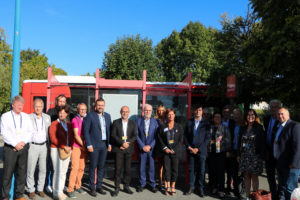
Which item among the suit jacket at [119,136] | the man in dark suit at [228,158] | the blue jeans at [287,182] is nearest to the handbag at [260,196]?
the blue jeans at [287,182]

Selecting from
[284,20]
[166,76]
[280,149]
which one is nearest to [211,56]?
[166,76]

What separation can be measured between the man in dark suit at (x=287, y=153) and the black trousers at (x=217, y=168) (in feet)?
3.95

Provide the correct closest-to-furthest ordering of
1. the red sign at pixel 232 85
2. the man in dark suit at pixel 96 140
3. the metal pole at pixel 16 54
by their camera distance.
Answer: the metal pole at pixel 16 54
the man in dark suit at pixel 96 140
the red sign at pixel 232 85

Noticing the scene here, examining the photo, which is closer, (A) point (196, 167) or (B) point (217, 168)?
(B) point (217, 168)

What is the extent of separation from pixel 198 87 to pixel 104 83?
426cm

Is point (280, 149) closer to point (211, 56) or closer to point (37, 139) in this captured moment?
point (37, 139)

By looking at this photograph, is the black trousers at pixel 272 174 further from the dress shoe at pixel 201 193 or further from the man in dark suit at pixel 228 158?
the dress shoe at pixel 201 193

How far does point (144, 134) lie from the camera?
232 inches

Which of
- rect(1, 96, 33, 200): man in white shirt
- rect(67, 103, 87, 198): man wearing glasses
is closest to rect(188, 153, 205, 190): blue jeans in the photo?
rect(67, 103, 87, 198): man wearing glasses

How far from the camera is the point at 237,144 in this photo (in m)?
5.35

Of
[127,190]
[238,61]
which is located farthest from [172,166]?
[238,61]

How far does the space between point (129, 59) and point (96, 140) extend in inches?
683

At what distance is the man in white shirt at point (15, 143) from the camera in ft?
14.9

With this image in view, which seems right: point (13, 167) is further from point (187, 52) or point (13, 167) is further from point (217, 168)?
point (187, 52)
